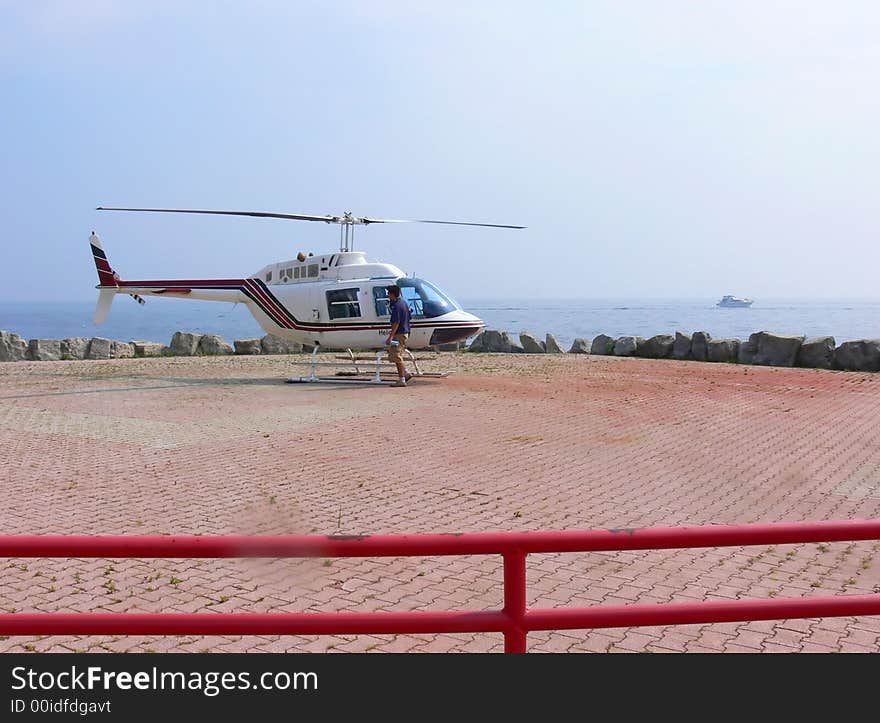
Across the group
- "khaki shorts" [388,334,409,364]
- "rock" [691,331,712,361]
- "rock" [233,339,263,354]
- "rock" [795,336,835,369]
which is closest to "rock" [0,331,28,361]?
"rock" [233,339,263,354]

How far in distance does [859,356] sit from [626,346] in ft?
23.3

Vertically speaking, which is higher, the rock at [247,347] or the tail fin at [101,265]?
the tail fin at [101,265]

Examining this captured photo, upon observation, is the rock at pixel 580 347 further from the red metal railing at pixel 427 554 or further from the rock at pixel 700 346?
the red metal railing at pixel 427 554

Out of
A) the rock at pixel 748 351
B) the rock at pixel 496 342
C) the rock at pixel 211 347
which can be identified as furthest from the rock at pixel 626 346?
the rock at pixel 211 347

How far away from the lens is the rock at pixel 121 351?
26562 millimetres

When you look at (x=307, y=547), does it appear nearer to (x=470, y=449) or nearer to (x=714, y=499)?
(x=714, y=499)

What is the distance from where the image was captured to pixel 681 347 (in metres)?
23.5

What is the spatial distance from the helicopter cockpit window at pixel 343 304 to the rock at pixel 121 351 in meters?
12.5

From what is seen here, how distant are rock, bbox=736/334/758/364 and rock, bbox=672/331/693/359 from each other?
160 centimetres

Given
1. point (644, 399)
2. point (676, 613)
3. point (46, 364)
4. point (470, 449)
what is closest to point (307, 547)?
point (676, 613)

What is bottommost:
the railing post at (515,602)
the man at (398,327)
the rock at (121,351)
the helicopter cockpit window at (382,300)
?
the railing post at (515,602)

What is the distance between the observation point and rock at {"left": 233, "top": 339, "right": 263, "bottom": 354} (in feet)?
90.0
